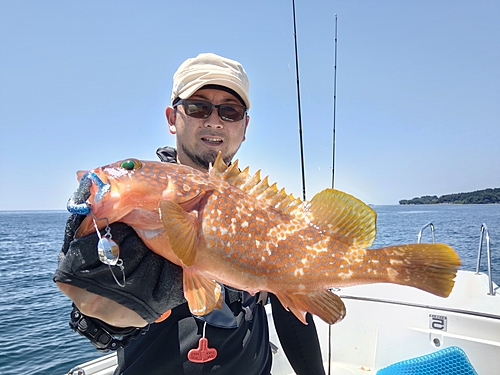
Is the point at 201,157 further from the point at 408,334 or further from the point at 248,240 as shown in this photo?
the point at 408,334

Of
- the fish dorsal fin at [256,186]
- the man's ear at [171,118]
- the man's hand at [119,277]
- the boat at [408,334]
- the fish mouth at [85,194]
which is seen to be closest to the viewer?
the fish mouth at [85,194]

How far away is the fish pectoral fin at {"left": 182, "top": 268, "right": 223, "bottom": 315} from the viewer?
1801 millimetres

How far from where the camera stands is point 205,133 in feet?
9.75

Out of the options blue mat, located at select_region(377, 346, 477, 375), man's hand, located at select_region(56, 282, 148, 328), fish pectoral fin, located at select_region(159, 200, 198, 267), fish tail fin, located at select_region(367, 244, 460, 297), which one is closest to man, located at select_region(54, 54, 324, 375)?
man's hand, located at select_region(56, 282, 148, 328)

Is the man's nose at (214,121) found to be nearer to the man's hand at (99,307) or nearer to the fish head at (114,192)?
the fish head at (114,192)

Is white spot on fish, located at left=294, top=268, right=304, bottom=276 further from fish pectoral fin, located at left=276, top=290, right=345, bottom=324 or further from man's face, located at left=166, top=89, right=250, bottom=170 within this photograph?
man's face, located at left=166, top=89, right=250, bottom=170

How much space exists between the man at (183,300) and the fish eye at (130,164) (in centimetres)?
32

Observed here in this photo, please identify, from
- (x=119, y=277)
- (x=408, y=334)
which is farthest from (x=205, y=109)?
(x=408, y=334)

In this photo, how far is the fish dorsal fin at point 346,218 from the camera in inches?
79.7

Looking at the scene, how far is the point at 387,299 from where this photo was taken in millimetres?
5219

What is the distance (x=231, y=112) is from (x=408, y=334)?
4101mm

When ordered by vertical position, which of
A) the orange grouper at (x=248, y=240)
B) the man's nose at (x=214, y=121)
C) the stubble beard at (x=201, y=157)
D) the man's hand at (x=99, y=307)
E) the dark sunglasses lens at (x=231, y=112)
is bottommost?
the man's hand at (x=99, y=307)

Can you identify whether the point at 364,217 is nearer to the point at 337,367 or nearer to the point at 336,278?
the point at 336,278

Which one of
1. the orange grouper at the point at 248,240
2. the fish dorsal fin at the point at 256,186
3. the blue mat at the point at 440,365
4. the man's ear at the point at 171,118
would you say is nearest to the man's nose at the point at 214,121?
the man's ear at the point at 171,118
